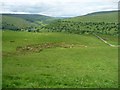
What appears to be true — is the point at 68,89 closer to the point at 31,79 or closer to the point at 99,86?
the point at 99,86

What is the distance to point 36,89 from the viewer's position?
60.9ft

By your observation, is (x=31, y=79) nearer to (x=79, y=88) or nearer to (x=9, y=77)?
(x=9, y=77)

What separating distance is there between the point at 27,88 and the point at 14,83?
227 centimetres

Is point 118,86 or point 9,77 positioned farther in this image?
point 9,77

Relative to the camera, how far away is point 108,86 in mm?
21109

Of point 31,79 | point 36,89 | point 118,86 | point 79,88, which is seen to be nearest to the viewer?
point 36,89

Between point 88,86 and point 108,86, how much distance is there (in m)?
1.52

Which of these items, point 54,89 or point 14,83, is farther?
point 14,83

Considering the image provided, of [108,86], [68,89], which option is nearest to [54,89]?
[68,89]

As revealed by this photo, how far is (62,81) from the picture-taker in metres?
22.6

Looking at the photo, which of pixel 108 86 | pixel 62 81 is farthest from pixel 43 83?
pixel 108 86

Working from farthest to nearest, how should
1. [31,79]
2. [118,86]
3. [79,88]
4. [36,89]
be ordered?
[31,79] → [118,86] → [79,88] → [36,89]

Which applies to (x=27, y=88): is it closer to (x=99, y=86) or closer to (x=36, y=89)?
(x=36, y=89)

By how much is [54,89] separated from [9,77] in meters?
6.87
